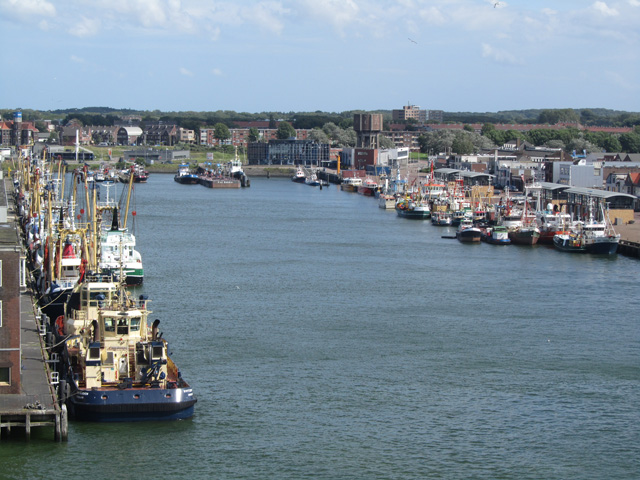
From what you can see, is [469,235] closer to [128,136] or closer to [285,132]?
[285,132]

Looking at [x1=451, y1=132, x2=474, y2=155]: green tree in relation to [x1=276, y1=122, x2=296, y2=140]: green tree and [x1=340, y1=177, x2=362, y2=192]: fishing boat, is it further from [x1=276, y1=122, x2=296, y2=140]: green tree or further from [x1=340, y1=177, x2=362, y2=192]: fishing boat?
[x1=276, y1=122, x2=296, y2=140]: green tree

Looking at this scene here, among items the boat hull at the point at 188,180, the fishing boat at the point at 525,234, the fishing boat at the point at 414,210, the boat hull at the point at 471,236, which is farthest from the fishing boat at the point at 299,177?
the boat hull at the point at 471,236

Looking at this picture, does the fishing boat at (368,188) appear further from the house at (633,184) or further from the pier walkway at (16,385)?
the pier walkway at (16,385)

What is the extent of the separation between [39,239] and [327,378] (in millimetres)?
15128

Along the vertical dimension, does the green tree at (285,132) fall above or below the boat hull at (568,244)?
above

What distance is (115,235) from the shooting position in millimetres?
26938

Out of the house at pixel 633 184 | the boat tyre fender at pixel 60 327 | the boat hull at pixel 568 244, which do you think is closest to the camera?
the boat tyre fender at pixel 60 327

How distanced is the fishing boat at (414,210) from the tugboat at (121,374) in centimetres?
3478

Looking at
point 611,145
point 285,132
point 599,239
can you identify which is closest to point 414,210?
point 599,239

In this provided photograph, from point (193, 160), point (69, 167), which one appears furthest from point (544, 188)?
point (193, 160)

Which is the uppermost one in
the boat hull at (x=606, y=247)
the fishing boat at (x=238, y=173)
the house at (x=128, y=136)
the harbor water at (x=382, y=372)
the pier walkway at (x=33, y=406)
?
the house at (x=128, y=136)

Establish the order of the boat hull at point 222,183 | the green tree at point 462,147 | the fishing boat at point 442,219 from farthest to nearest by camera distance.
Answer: the green tree at point 462,147 < the boat hull at point 222,183 < the fishing boat at point 442,219

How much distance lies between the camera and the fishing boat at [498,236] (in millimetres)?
37844

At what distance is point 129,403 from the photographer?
13.7 m
